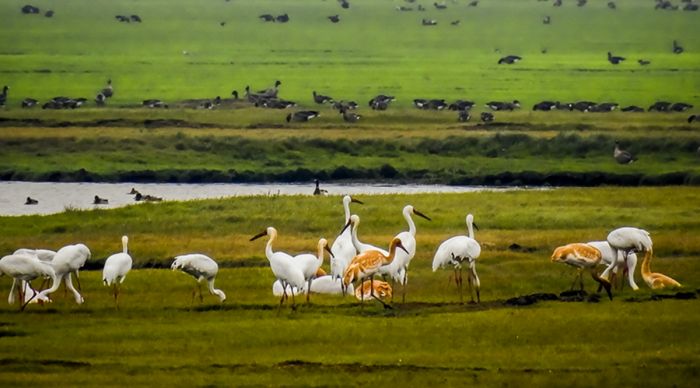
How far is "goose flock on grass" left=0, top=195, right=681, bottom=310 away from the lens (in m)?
20.6

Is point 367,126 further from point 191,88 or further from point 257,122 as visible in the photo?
point 191,88

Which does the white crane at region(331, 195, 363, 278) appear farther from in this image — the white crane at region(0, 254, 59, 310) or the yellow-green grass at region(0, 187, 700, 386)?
the white crane at region(0, 254, 59, 310)

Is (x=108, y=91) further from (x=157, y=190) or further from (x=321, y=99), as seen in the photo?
(x=157, y=190)

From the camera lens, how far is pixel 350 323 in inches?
768

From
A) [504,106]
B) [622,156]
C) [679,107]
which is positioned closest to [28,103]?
[504,106]

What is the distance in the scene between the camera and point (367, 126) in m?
48.8

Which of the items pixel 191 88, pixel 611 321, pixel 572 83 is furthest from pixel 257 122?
pixel 611 321

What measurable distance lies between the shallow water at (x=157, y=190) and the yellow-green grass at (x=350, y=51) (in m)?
13.7

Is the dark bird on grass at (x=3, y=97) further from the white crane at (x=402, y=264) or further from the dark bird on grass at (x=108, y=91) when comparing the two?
the white crane at (x=402, y=264)

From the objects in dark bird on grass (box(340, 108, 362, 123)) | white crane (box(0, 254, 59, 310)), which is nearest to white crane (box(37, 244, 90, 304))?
white crane (box(0, 254, 59, 310))

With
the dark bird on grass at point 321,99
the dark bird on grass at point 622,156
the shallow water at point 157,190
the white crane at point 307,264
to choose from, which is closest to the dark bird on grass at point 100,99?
the dark bird on grass at point 321,99

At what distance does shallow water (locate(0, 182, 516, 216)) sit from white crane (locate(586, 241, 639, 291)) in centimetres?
1613

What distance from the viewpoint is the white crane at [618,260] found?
72.7 feet

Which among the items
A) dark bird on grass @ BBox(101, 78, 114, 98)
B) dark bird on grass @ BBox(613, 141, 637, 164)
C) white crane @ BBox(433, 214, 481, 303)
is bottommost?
white crane @ BBox(433, 214, 481, 303)
